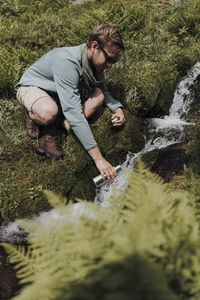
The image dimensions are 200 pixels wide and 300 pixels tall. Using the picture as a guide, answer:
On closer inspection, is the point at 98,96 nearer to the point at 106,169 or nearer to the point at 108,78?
the point at 108,78

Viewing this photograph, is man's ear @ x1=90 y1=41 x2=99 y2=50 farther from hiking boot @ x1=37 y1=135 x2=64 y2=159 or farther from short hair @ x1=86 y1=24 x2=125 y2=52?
hiking boot @ x1=37 y1=135 x2=64 y2=159

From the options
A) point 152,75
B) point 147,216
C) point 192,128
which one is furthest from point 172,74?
point 147,216

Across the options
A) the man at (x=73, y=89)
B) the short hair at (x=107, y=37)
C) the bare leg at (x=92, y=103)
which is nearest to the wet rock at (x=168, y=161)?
the man at (x=73, y=89)

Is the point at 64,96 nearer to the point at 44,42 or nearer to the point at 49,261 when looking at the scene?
the point at 49,261

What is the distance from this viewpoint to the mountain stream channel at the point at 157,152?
3.16 meters

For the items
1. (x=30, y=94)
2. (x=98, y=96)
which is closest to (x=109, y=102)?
(x=98, y=96)

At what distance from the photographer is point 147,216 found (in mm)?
1691

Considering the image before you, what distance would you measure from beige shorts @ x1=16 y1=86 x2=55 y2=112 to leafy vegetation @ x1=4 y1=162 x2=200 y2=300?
2393 millimetres

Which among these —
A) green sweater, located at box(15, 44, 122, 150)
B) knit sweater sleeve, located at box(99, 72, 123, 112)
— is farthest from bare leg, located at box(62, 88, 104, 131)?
green sweater, located at box(15, 44, 122, 150)

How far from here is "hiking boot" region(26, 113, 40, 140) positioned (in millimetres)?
4318

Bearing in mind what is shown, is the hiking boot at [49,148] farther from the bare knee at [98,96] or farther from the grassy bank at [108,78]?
the bare knee at [98,96]

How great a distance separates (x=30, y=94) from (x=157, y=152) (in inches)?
92.0

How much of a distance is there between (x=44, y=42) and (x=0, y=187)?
4.79 meters

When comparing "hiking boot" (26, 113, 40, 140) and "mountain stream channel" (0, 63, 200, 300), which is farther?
"hiking boot" (26, 113, 40, 140)
